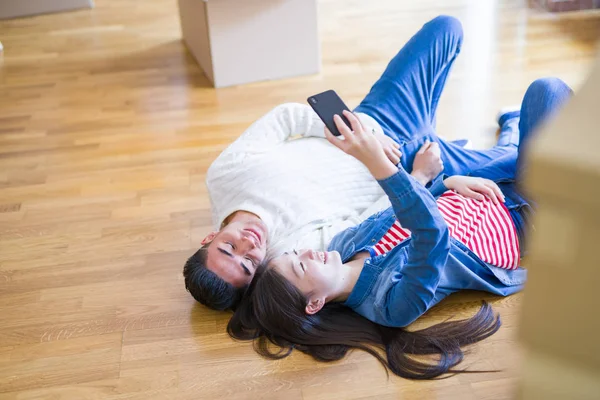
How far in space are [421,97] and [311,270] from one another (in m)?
0.71

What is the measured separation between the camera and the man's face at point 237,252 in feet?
5.37

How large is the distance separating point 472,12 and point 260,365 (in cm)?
230

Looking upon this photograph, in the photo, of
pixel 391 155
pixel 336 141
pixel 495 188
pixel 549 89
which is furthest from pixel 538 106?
pixel 336 141

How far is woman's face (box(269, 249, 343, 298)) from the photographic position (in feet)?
5.13

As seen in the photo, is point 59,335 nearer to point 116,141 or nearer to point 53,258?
point 53,258

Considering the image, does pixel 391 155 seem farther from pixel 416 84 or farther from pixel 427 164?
pixel 416 84

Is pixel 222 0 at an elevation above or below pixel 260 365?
above

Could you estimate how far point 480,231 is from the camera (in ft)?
5.57

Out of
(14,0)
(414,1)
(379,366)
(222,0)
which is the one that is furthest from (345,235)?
(14,0)

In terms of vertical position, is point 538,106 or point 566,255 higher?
point 566,255

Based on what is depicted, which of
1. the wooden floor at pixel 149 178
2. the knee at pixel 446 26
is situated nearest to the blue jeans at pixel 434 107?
the knee at pixel 446 26

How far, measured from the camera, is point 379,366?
1.54 metres

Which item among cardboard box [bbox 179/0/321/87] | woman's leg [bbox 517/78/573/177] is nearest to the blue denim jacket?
woman's leg [bbox 517/78/573/177]

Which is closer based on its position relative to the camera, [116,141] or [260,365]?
[260,365]
